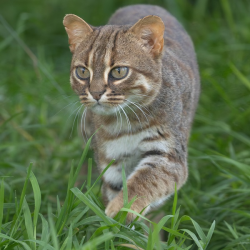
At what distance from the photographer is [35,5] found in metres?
9.97

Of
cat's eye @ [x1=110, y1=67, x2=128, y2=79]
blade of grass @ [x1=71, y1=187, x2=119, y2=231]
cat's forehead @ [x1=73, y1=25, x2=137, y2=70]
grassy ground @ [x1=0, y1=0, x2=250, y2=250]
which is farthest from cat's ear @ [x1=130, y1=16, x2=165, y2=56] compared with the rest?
blade of grass @ [x1=71, y1=187, x2=119, y2=231]

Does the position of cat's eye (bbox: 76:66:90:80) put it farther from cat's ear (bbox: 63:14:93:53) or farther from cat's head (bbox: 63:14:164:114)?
cat's ear (bbox: 63:14:93:53)

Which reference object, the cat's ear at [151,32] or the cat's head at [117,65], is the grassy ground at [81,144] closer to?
the cat's head at [117,65]

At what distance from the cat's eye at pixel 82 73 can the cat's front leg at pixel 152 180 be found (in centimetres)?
84

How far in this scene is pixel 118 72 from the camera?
3.98 m

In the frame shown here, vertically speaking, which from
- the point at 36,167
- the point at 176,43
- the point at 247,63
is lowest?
the point at 36,167

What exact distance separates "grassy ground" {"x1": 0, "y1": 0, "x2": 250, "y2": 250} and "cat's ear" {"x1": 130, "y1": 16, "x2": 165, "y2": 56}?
0.89 metres

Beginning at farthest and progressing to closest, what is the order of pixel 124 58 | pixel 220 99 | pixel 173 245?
1. pixel 220 99
2. pixel 124 58
3. pixel 173 245

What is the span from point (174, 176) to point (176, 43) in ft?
5.40

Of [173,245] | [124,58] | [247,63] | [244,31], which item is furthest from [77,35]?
[244,31]

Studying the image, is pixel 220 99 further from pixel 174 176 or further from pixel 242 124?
pixel 174 176

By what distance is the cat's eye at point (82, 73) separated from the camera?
4.10 m

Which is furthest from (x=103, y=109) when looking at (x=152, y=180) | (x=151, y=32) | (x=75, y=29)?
(x=75, y=29)

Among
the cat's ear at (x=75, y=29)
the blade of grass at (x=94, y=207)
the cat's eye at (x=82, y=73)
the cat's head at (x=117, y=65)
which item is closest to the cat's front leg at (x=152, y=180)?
the blade of grass at (x=94, y=207)
